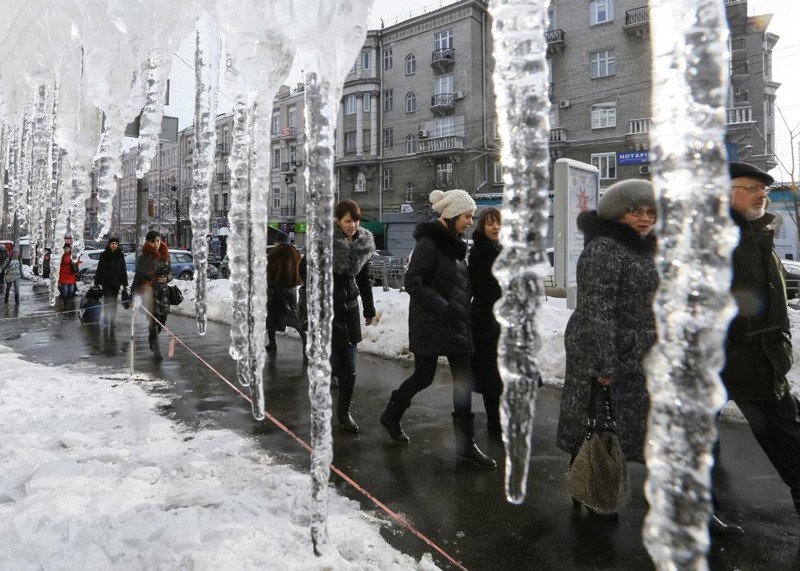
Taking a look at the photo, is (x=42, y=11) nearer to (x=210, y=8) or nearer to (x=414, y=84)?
(x=210, y=8)

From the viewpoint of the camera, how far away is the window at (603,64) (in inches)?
1035

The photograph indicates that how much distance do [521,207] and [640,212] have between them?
1.90m

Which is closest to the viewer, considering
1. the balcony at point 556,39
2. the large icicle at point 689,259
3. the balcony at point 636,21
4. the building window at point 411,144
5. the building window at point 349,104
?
the large icicle at point 689,259

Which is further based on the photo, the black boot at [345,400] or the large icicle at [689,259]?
the black boot at [345,400]

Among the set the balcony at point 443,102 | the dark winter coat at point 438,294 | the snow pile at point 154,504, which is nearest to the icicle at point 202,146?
the snow pile at point 154,504

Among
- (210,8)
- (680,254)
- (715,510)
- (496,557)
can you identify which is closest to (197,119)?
(210,8)

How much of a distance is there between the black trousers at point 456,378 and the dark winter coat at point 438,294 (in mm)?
72

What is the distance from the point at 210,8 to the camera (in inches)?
89.3

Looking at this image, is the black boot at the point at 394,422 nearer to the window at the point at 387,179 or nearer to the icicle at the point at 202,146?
the icicle at the point at 202,146

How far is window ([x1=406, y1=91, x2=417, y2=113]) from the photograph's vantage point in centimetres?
3328

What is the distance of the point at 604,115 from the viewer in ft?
87.1

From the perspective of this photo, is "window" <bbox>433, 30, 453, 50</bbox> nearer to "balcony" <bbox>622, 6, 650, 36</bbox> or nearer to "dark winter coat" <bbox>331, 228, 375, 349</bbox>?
"balcony" <bbox>622, 6, 650, 36</bbox>

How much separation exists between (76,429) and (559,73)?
29376mm

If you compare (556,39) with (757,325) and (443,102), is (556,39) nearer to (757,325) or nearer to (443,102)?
(443,102)
